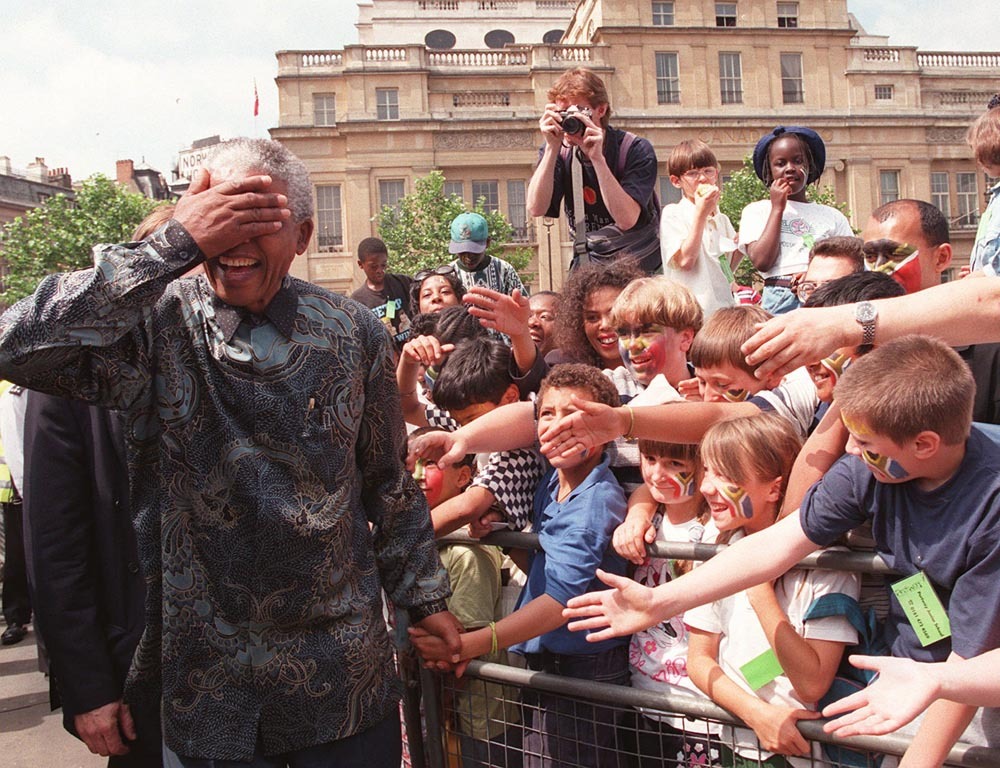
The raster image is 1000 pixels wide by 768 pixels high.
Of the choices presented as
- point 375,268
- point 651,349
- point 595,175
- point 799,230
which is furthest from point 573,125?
point 375,268

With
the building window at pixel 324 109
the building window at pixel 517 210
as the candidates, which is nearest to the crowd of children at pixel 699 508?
the building window at pixel 517 210

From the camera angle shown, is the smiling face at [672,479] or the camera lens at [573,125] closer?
the smiling face at [672,479]

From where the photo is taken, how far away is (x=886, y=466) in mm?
2137

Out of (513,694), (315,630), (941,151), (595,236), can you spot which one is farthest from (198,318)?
(941,151)

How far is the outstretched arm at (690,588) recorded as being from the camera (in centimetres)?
232

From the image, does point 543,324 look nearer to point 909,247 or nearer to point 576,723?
point 909,247

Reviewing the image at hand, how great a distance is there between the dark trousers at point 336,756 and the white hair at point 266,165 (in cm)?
130

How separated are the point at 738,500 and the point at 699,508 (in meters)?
0.32

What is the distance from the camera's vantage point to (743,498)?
2654 mm

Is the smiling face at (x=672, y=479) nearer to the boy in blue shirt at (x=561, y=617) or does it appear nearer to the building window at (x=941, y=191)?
the boy in blue shirt at (x=561, y=617)

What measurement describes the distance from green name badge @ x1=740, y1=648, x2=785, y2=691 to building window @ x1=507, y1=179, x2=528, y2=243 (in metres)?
40.8

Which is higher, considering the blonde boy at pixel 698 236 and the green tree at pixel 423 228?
the green tree at pixel 423 228

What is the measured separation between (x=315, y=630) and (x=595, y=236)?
3291 mm

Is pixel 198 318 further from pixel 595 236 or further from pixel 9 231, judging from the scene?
pixel 9 231
